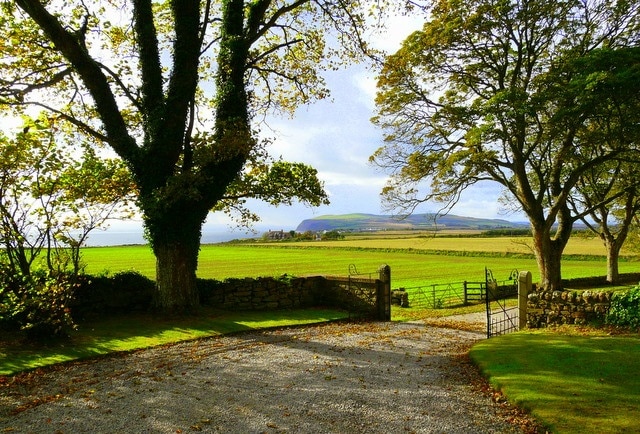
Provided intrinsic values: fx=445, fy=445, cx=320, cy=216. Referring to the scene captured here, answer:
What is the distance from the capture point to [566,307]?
541 inches

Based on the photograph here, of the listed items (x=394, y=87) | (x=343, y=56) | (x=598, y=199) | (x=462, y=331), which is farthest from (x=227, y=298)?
(x=598, y=199)

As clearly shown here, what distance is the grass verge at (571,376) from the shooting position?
A: 6453 mm

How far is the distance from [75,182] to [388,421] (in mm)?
10509

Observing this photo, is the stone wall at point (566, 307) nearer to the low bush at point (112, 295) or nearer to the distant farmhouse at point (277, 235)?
the low bush at point (112, 295)

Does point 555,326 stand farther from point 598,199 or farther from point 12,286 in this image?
point 598,199

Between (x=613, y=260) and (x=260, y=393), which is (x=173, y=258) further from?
(x=613, y=260)

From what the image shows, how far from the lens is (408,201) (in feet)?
80.4

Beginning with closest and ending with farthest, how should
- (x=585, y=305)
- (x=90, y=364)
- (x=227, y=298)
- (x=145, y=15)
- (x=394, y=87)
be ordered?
(x=90, y=364)
(x=585, y=305)
(x=145, y=15)
(x=227, y=298)
(x=394, y=87)

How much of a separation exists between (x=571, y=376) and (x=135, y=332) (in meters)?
11.4

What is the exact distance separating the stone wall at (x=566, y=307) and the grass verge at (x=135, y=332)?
683 centimetres

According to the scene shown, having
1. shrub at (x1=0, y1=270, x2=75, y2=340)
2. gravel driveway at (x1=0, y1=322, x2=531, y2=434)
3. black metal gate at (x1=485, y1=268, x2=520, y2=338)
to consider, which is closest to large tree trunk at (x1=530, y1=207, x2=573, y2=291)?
black metal gate at (x1=485, y1=268, x2=520, y2=338)

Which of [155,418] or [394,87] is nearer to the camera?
[155,418]

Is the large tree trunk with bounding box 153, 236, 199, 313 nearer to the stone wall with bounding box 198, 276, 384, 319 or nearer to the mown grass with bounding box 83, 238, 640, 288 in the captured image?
the stone wall with bounding box 198, 276, 384, 319

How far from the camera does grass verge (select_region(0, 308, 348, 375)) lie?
10499 millimetres
